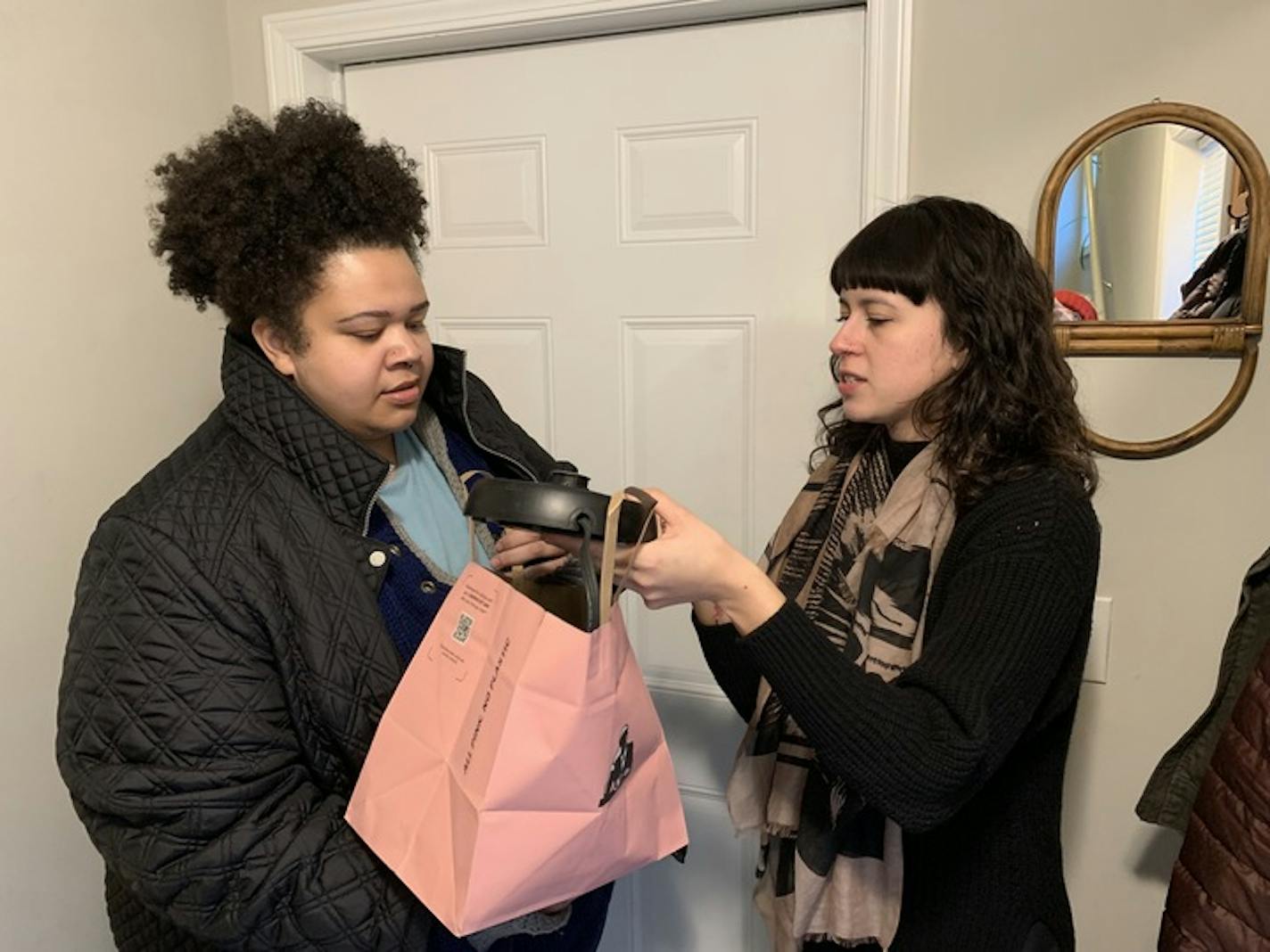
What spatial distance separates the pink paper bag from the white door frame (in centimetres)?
84

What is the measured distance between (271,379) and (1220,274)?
3.72 ft

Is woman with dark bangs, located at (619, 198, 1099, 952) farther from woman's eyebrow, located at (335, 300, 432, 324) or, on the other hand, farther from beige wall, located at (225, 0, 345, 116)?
beige wall, located at (225, 0, 345, 116)

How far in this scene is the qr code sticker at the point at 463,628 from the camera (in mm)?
751

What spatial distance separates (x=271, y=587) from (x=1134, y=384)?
1075 mm

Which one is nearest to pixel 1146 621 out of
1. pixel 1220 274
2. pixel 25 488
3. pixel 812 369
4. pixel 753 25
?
pixel 1220 274

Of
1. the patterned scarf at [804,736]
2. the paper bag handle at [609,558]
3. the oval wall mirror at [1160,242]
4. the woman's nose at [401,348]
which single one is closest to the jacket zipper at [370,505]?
the woman's nose at [401,348]

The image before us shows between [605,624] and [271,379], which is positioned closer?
[605,624]

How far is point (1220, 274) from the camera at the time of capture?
1.14 metres

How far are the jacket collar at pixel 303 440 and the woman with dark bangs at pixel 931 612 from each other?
31cm

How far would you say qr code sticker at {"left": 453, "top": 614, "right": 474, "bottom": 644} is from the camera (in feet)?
2.46

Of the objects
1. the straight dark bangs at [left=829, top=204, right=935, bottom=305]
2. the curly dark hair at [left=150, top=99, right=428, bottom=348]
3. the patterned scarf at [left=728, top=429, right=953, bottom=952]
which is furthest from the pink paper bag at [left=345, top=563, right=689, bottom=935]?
the straight dark bangs at [left=829, top=204, right=935, bottom=305]

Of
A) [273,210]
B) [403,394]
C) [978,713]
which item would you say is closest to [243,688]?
[403,394]

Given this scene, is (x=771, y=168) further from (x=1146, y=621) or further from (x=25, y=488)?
(x=25, y=488)

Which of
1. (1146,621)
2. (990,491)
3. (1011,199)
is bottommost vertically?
(1146,621)
